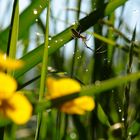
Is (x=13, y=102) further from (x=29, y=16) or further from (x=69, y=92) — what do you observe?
(x=29, y=16)

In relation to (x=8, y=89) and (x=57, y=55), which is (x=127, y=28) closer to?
(x=57, y=55)

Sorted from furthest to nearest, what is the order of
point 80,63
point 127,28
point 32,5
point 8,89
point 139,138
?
point 127,28 < point 80,63 < point 139,138 < point 32,5 < point 8,89

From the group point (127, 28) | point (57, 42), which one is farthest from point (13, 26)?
point (127, 28)

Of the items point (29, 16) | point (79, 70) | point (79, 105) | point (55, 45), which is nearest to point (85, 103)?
point (79, 105)

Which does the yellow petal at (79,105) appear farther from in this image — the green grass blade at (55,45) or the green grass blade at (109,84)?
the green grass blade at (55,45)

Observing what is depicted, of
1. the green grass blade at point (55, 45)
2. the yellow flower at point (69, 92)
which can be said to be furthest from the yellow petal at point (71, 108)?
the green grass blade at point (55, 45)

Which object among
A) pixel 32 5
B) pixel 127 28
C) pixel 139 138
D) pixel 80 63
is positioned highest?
pixel 127 28

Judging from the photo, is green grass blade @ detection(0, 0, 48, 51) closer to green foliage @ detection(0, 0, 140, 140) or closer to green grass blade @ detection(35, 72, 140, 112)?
green foliage @ detection(0, 0, 140, 140)

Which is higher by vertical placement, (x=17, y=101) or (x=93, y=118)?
(x=93, y=118)
